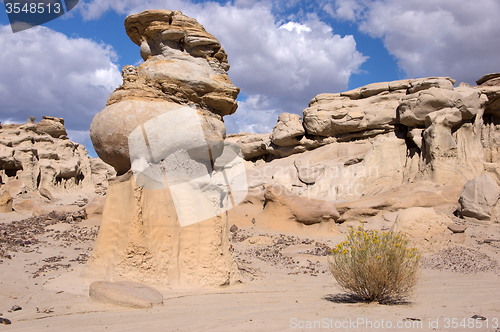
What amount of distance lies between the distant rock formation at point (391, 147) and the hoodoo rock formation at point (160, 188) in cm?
789

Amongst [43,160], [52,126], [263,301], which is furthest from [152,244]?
[52,126]

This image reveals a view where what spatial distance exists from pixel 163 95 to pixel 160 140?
0.70 m

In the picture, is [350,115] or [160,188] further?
[350,115]

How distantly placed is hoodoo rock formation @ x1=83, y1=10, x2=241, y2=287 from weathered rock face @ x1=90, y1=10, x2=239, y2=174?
0.05 ft

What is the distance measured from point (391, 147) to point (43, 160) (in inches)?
718

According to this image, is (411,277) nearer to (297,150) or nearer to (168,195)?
(168,195)

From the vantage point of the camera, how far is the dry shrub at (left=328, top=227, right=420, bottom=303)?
135 inches

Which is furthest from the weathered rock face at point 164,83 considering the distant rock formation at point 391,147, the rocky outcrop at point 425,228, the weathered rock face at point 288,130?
the weathered rock face at point 288,130

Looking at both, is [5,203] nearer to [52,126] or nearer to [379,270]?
[52,126]

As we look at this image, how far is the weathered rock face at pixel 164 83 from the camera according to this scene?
414cm

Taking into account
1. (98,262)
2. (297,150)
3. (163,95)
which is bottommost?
(98,262)

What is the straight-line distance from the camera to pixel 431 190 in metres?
12.0

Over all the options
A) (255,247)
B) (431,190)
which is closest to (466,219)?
(431,190)

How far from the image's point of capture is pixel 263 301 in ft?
11.8
